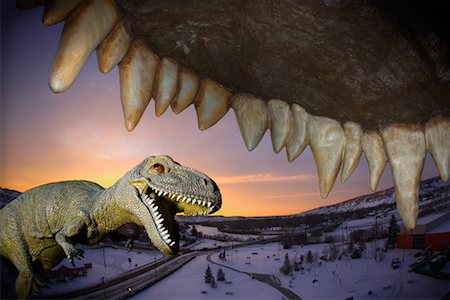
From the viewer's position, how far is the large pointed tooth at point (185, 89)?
93cm

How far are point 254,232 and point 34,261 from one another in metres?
1.75

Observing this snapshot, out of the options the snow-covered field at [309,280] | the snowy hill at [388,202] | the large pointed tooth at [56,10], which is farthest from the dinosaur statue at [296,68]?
the snowy hill at [388,202]

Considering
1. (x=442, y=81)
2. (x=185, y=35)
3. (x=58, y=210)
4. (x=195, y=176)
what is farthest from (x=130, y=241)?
(x=442, y=81)

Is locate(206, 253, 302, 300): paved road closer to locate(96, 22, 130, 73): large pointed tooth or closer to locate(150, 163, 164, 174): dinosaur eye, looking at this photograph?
locate(150, 163, 164, 174): dinosaur eye

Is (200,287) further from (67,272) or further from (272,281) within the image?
(67,272)

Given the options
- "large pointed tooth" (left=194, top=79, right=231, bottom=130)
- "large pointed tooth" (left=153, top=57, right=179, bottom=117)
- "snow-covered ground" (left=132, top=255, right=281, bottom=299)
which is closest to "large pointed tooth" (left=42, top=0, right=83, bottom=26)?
"large pointed tooth" (left=153, top=57, right=179, bottom=117)

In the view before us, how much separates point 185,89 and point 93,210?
1.53ft

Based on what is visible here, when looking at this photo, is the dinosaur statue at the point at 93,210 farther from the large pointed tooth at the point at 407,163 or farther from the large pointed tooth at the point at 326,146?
the large pointed tooth at the point at 407,163

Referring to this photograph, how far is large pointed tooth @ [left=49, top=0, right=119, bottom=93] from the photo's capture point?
68 centimetres

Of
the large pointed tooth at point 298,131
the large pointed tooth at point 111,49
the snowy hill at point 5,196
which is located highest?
the large pointed tooth at point 111,49

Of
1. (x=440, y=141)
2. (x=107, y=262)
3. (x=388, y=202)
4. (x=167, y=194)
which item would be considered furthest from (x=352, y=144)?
(x=388, y=202)

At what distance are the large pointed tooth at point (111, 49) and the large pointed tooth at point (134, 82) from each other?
0.12ft

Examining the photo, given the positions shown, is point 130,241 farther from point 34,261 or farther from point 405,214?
point 405,214

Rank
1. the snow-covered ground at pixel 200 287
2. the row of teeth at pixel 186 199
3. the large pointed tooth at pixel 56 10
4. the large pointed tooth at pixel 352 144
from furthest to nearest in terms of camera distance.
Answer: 1. the snow-covered ground at pixel 200 287
2. the large pointed tooth at pixel 352 144
3. the row of teeth at pixel 186 199
4. the large pointed tooth at pixel 56 10
